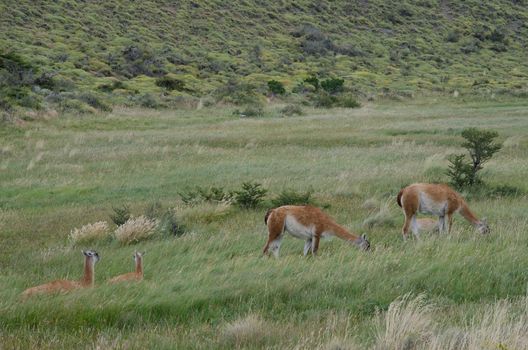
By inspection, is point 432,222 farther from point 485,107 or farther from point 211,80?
point 211,80

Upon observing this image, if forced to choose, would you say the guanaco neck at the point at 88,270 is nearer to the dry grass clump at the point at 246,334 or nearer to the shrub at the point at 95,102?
the dry grass clump at the point at 246,334

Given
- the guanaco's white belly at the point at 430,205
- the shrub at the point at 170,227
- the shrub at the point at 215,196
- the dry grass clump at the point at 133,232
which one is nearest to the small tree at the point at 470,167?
the guanaco's white belly at the point at 430,205

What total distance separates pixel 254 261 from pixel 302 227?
3.12 ft

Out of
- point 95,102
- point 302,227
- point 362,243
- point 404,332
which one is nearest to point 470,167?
point 362,243

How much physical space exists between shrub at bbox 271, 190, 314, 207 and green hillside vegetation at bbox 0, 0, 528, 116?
66.6 feet

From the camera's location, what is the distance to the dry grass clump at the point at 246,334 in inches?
214

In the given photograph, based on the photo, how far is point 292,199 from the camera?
12.8 metres

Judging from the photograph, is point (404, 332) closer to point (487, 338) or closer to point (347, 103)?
point (487, 338)

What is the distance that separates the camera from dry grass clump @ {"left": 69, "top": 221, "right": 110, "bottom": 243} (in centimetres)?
1028

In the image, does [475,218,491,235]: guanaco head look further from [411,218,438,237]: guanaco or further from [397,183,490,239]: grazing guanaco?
[411,218,438,237]: guanaco

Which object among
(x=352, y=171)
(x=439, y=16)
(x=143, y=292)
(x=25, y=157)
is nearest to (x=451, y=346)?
(x=143, y=292)

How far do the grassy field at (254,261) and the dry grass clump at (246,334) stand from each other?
15 millimetres

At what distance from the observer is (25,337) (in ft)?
18.6

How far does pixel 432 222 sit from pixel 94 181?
899 centimetres
